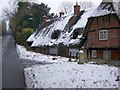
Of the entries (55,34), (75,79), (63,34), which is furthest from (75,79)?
(55,34)

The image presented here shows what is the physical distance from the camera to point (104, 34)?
27.8 meters

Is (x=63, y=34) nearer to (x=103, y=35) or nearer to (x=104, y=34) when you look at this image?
(x=103, y=35)

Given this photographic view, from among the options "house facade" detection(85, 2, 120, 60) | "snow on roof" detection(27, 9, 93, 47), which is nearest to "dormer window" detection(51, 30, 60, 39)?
"snow on roof" detection(27, 9, 93, 47)

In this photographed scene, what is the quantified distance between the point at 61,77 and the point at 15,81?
8.23 feet

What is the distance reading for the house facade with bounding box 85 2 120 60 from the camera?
87.8 feet

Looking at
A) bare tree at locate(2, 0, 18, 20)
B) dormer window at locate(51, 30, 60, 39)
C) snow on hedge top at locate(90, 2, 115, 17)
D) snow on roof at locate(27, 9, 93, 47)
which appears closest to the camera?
snow on hedge top at locate(90, 2, 115, 17)

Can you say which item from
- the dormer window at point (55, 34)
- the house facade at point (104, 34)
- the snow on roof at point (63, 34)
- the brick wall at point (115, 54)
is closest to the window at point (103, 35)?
the house facade at point (104, 34)

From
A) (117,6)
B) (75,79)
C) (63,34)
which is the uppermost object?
(117,6)

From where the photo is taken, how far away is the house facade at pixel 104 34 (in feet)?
87.8

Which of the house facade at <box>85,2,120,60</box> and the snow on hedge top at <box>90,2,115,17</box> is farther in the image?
the snow on hedge top at <box>90,2,115,17</box>

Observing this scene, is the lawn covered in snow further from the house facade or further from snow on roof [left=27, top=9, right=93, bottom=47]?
snow on roof [left=27, top=9, right=93, bottom=47]

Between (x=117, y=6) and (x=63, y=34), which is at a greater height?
(x=117, y=6)

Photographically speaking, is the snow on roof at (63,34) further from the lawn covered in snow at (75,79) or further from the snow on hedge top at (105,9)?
the lawn covered in snow at (75,79)

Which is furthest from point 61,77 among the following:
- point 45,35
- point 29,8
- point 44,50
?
point 29,8
